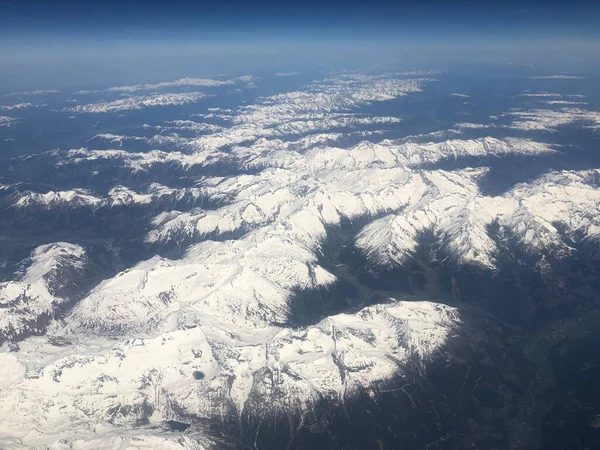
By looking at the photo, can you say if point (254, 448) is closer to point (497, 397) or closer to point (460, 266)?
point (497, 397)

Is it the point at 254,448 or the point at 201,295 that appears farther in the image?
the point at 201,295

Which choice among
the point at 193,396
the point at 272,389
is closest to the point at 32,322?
the point at 193,396

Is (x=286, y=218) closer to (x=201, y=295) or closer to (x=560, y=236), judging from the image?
(x=201, y=295)

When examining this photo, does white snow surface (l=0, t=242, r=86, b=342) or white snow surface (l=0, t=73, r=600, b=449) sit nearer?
white snow surface (l=0, t=73, r=600, b=449)

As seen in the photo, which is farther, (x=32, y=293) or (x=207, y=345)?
(x=32, y=293)

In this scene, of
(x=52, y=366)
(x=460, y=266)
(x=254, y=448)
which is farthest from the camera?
(x=460, y=266)

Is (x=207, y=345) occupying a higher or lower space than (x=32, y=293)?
lower

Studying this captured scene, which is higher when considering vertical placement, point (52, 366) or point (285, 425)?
point (52, 366)

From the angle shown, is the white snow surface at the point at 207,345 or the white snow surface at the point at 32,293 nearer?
the white snow surface at the point at 207,345

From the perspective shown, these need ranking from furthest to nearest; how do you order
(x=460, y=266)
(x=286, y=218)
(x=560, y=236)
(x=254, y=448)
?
1. (x=286, y=218)
2. (x=560, y=236)
3. (x=460, y=266)
4. (x=254, y=448)
